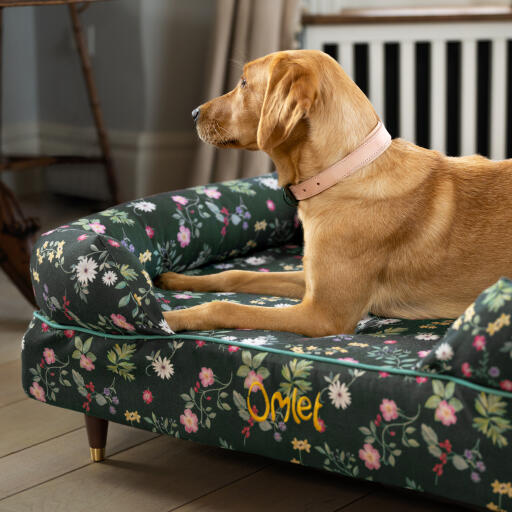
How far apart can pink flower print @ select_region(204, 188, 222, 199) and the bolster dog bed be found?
1.03 ft

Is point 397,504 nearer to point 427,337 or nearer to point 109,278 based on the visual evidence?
point 427,337

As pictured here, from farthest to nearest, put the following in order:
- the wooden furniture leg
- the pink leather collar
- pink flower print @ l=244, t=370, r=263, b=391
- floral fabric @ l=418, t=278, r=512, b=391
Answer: the wooden furniture leg
the pink leather collar
pink flower print @ l=244, t=370, r=263, b=391
floral fabric @ l=418, t=278, r=512, b=391

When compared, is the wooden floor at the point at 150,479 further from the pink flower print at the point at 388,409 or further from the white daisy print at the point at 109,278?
the white daisy print at the point at 109,278

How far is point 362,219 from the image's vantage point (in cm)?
169

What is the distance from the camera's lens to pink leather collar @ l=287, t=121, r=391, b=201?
169 centimetres

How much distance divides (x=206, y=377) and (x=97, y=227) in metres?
0.52

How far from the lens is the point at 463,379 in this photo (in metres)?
1.29

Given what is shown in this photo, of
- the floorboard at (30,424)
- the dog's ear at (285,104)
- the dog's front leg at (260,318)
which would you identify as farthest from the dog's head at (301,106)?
the floorboard at (30,424)

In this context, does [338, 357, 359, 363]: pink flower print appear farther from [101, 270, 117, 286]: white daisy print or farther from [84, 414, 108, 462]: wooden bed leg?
[84, 414, 108, 462]: wooden bed leg

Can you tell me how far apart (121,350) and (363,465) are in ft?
1.74

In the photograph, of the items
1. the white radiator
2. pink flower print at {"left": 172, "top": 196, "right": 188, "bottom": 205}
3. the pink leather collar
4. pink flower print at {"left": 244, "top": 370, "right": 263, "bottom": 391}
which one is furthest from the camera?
the white radiator

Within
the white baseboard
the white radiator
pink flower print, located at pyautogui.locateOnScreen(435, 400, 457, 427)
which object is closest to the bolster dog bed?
pink flower print, located at pyautogui.locateOnScreen(435, 400, 457, 427)

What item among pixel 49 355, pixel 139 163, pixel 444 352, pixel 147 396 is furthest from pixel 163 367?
pixel 139 163

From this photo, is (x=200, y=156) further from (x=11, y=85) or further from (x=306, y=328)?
(x=306, y=328)
